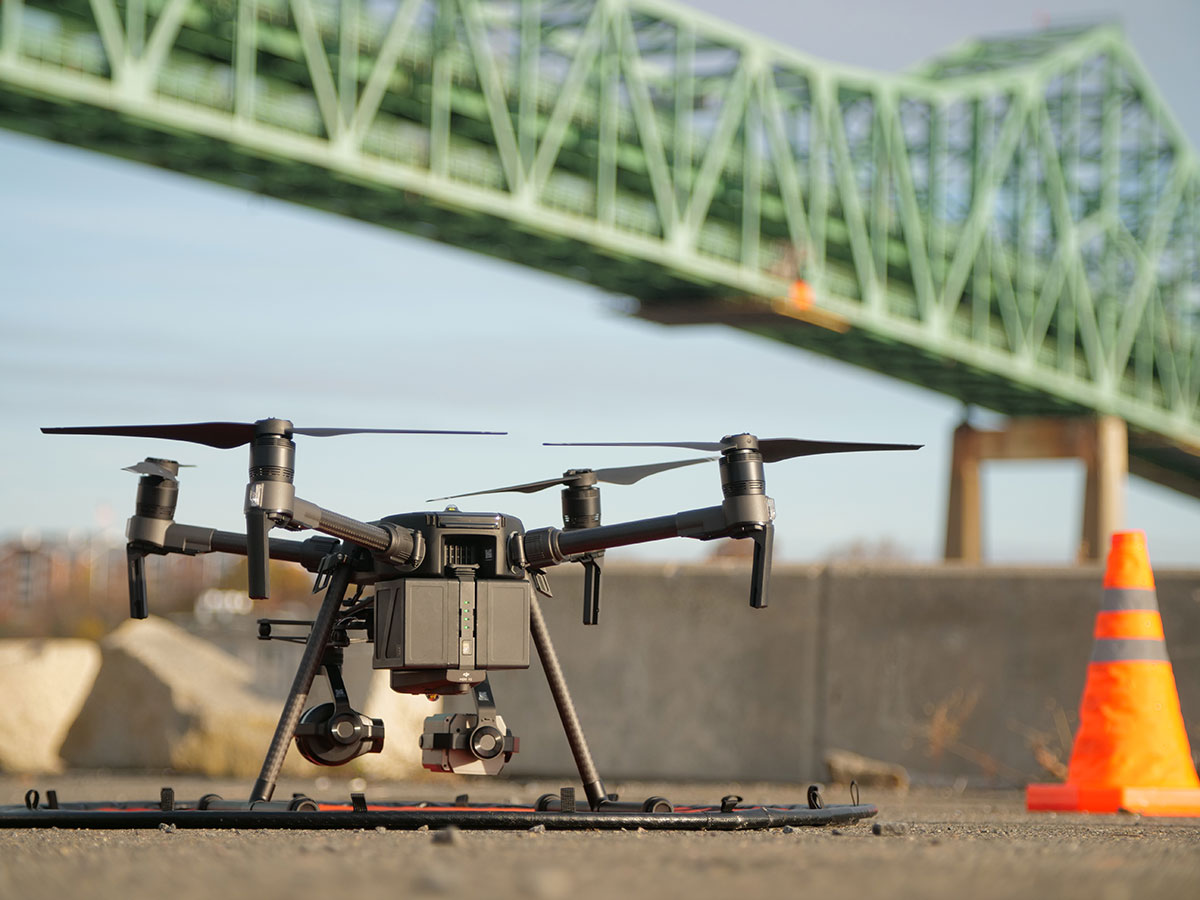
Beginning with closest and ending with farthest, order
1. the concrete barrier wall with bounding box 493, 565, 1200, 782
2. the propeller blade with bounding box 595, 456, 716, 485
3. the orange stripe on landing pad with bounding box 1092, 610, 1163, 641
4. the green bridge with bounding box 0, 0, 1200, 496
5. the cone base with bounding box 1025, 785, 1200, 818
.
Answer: the propeller blade with bounding box 595, 456, 716, 485 < the cone base with bounding box 1025, 785, 1200, 818 < the orange stripe on landing pad with bounding box 1092, 610, 1163, 641 < the concrete barrier wall with bounding box 493, 565, 1200, 782 < the green bridge with bounding box 0, 0, 1200, 496

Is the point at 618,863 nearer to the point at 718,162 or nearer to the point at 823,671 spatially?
the point at 823,671

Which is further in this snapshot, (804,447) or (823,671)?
(823,671)

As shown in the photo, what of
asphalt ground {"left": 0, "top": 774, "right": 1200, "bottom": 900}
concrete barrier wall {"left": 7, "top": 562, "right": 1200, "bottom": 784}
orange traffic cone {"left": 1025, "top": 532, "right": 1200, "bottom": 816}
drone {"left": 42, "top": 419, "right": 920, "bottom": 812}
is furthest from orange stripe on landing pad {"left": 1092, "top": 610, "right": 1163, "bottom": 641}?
drone {"left": 42, "top": 419, "right": 920, "bottom": 812}

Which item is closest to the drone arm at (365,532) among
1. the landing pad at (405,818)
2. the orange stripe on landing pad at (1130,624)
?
the landing pad at (405,818)

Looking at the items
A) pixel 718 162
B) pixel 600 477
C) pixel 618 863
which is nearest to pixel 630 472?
pixel 600 477

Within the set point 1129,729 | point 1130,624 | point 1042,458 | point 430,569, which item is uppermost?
point 1042,458

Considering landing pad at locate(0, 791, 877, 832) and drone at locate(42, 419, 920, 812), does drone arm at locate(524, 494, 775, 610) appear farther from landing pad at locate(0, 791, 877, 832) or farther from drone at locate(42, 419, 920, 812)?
landing pad at locate(0, 791, 877, 832)
